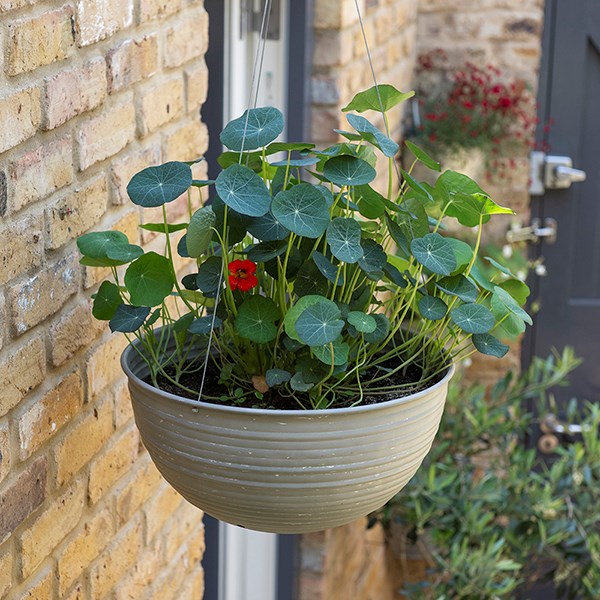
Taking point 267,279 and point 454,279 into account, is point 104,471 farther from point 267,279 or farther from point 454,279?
point 454,279

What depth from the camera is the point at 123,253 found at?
3.77 ft

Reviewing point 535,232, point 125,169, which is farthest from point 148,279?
point 535,232

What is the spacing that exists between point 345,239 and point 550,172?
2.94 m

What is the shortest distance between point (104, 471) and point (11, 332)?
1.28 ft

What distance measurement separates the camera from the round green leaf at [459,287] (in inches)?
47.4

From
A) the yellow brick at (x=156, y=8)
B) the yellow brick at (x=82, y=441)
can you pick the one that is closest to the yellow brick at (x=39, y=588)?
the yellow brick at (x=82, y=441)

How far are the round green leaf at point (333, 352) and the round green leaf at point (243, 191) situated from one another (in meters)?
0.16

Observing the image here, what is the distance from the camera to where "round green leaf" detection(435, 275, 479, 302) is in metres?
1.20

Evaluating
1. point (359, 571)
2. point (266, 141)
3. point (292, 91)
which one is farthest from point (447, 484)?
point (266, 141)

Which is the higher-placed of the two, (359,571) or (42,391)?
(42,391)

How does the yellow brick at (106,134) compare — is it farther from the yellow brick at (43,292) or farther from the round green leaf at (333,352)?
the round green leaf at (333,352)

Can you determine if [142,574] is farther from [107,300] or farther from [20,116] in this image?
[20,116]

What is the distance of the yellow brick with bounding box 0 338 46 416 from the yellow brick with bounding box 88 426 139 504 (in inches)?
10.2

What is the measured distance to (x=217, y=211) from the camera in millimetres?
1153
